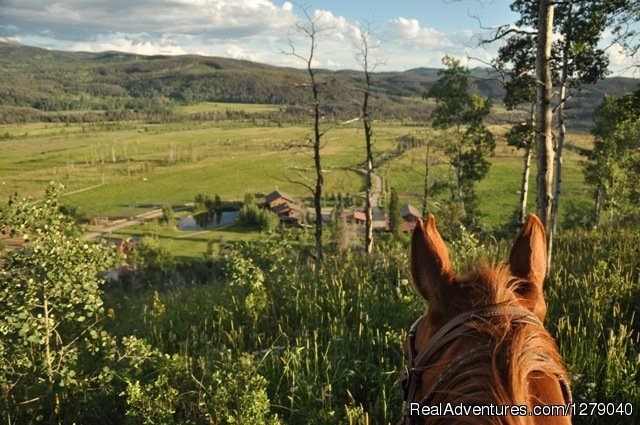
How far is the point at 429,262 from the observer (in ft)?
5.88

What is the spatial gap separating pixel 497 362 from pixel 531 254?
2.35ft

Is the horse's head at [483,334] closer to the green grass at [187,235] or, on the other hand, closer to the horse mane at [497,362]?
the horse mane at [497,362]

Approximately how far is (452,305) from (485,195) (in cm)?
7538

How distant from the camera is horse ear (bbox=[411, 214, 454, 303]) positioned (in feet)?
5.78

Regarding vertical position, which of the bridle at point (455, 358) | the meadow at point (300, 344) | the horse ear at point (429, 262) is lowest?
the meadow at point (300, 344)

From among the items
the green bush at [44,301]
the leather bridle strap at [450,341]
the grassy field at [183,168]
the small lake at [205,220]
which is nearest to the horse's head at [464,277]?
the leather bridle strap at [450,341]

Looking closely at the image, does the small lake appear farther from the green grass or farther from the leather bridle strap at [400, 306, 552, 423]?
the leather bridle strap at [400, 306, 552, 423]

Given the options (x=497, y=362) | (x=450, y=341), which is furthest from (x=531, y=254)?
(x=497, y=362)

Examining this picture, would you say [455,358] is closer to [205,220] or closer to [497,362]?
[497,362]

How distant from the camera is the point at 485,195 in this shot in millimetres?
72062

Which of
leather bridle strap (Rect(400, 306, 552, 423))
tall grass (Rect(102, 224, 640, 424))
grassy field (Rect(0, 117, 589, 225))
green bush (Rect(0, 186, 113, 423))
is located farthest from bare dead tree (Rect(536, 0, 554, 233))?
grassy field (Rect(0, 117, 589, 225))

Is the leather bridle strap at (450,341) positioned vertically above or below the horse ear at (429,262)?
below

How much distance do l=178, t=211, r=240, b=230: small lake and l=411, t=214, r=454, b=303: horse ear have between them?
7643cm

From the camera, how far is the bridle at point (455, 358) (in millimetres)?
1355
